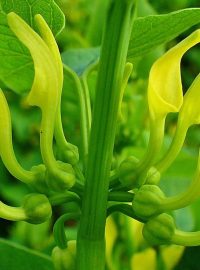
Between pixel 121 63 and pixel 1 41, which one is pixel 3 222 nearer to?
pixel 1 41

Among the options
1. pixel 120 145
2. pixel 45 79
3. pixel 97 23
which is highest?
pixel 45 79

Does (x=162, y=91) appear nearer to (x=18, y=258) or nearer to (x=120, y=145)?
(x=18, y=258)

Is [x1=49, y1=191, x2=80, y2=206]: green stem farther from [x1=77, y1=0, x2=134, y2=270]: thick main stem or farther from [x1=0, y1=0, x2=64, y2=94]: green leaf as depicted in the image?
[x1=0, y1=0, x2=64, y2=94]: green leaf

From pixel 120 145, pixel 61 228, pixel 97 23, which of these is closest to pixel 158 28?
pixel 61 228

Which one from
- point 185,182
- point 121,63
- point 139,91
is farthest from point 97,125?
point 139,91

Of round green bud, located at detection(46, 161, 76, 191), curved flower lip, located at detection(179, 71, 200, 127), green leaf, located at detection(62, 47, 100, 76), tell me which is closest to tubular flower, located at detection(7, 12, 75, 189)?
round green bud, located at detection(46, 161, 76, 191)
